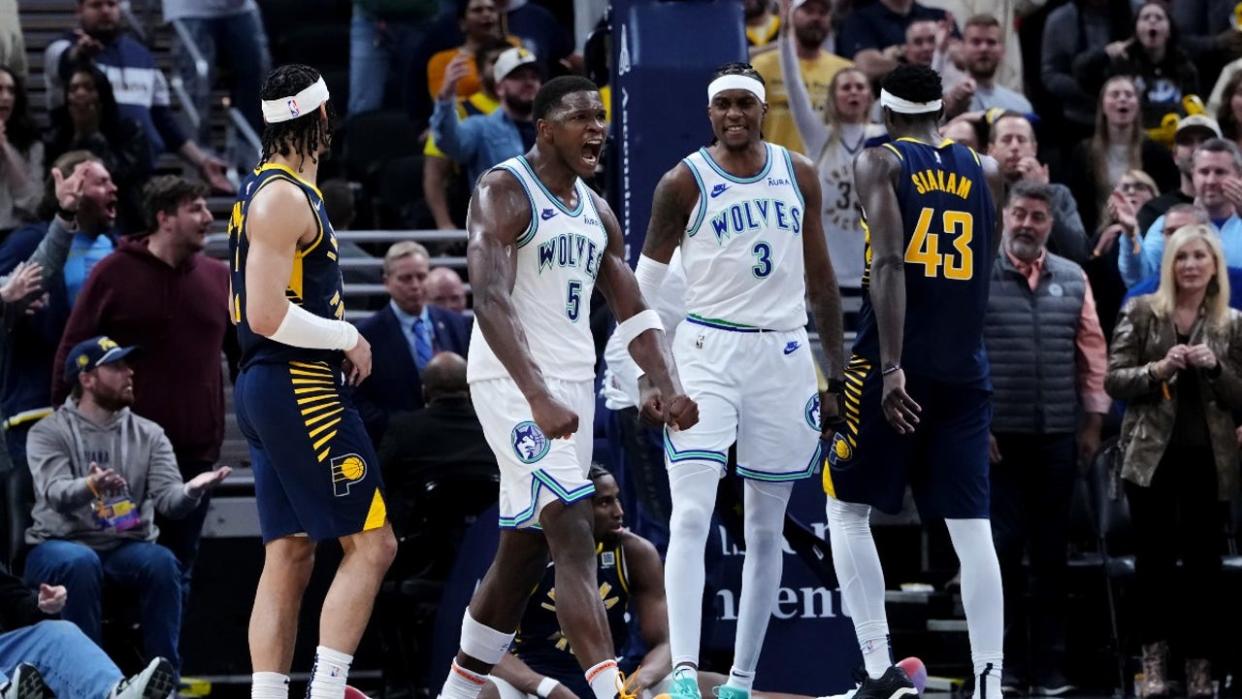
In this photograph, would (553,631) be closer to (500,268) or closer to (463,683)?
(463,683)

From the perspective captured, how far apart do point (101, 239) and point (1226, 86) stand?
6557mm

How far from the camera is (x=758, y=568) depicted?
27.6 ft

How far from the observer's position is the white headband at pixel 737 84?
8461 millimetres

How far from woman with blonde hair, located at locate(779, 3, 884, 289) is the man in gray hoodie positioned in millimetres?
3893

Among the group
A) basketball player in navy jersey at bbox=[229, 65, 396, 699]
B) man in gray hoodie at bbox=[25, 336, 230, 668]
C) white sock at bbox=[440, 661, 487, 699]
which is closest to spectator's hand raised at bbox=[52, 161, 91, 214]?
man in gray hoodie at bbox=[25, 336, 230, 668]

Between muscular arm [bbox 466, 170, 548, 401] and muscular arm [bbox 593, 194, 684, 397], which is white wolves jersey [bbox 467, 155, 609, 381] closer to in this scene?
muscular arm [bbox 466, 170, 548, 401]

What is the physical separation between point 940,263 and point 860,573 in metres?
1.23

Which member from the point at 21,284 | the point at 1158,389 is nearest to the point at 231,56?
the point at 21,284

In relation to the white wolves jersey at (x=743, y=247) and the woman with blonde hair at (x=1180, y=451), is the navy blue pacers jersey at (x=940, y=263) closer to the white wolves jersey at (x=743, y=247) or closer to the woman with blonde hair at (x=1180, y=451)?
the white wolves jersey at (x=743, y=247)

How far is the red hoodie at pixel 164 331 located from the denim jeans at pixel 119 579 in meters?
0.82

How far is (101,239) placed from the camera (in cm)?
1133

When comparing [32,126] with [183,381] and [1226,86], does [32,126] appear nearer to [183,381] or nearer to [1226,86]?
[183,381]

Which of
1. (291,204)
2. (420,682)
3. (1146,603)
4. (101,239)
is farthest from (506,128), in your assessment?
(291,204)

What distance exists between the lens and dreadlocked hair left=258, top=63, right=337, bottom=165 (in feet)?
24.3
